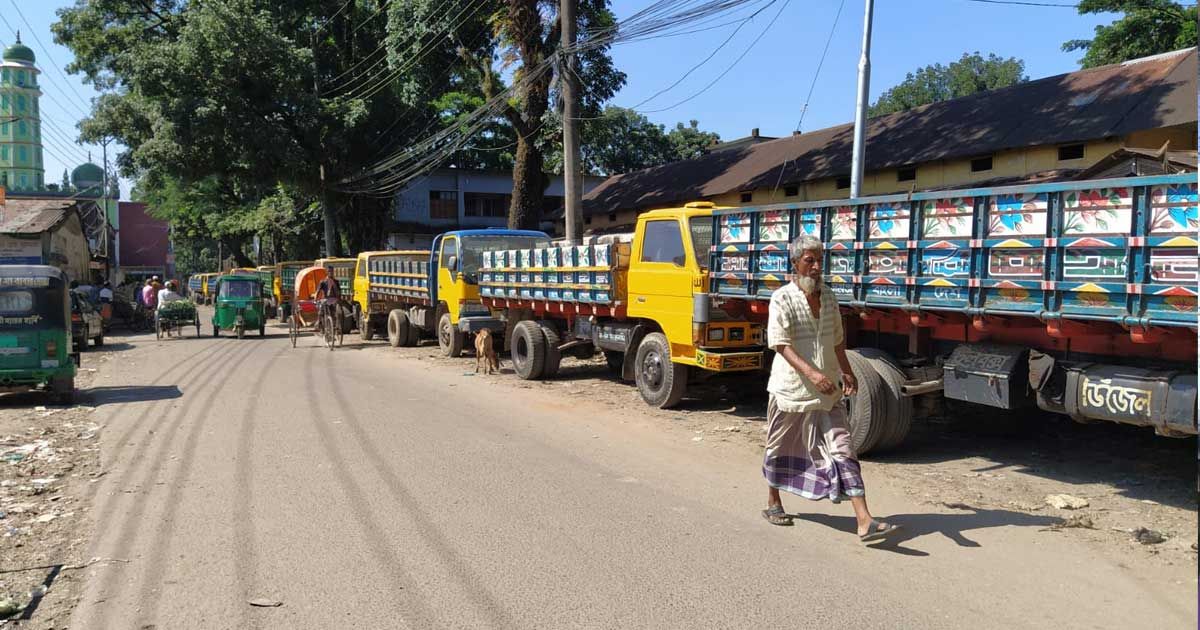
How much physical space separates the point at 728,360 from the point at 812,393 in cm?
424

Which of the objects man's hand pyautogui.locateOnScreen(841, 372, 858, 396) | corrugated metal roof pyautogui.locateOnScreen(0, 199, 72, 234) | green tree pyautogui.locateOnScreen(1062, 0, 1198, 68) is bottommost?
man's hand pyautogui.locateOnScreen(841, 372, 858, 396)

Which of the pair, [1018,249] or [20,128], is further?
[20,128]

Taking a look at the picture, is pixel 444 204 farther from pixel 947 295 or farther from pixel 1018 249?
pixel 1018 249

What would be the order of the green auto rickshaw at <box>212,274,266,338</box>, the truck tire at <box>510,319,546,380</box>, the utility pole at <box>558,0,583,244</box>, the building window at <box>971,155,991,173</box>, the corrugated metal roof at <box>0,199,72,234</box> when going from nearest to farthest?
1. the truck tire at <box>510,319,546,380</box>
2. the utility pole at <box>558,0,583,244</box>
3. the building window at <box>971,155,991,173</box>
4. the green auto rickshaw at <box>212,274,266,338</box>
5. the corrugated metal roof at <box>0,199,72,234</box>

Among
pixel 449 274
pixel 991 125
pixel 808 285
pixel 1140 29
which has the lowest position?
pixel 808 285

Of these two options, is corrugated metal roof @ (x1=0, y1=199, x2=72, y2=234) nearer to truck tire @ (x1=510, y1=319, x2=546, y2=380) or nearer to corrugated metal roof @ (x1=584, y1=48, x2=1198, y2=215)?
corrugated metal roof @ (x1=584, y1=48, x2=1198, y2=215)

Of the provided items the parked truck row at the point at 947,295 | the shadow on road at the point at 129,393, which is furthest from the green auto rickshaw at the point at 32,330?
the parked truck row at the point at 947,295

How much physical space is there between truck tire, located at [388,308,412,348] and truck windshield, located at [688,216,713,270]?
11853 millimetres

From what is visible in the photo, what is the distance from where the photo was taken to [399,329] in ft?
66.0

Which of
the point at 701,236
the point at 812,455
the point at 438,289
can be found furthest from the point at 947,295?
the point at 438,289

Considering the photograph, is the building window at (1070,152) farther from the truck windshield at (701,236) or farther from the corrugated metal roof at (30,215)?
the corrugated metal roof at (30,215)


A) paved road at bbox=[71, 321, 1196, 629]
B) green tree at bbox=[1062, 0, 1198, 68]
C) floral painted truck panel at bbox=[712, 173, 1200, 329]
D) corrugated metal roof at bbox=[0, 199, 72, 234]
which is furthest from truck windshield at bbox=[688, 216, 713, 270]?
corrugated metal roof at bbox=[0, 199, 72, 234]

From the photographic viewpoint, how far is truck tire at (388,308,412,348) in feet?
65.9

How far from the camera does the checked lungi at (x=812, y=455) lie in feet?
16.9
